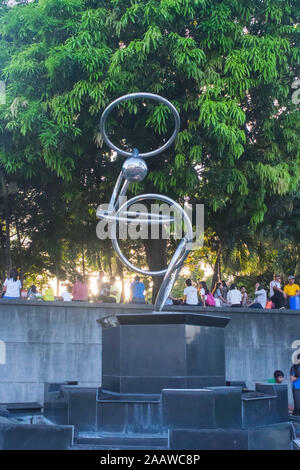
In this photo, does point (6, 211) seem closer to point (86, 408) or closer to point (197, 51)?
point (197, 51)

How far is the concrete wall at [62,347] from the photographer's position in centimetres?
1230

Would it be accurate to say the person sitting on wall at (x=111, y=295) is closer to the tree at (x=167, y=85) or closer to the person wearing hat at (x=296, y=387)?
the tree at (x=167, y=85)

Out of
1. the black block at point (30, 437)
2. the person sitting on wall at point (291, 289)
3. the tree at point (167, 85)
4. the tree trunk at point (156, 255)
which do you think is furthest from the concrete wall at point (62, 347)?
the black block at point (30, 437)

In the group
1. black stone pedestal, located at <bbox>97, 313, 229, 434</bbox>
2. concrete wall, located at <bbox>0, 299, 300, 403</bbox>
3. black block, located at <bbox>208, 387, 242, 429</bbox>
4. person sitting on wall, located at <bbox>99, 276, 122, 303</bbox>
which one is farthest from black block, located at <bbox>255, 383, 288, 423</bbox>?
person sitting on wall, located at <bbox>99, 276, 122, 303</bbox>

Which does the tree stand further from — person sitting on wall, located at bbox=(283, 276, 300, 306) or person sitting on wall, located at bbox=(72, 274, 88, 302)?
person sitting on wall, located at bbox=(72, 274, 88, 302)

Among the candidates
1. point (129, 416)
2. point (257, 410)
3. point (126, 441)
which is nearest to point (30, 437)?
point (126, 441)

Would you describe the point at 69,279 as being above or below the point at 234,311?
above

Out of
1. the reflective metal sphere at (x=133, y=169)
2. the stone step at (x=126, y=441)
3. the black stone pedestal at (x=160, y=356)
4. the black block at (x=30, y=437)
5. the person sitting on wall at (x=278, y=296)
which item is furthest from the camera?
the person sitting on wall at (x=278, y=296)

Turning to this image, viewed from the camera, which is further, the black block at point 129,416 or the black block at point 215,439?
the black block at point 129,416

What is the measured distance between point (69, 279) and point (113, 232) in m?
19.3

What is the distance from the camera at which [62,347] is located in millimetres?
12773

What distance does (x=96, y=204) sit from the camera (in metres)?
16.2

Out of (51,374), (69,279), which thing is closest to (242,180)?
(51,374)

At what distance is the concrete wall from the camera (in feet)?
40.4
